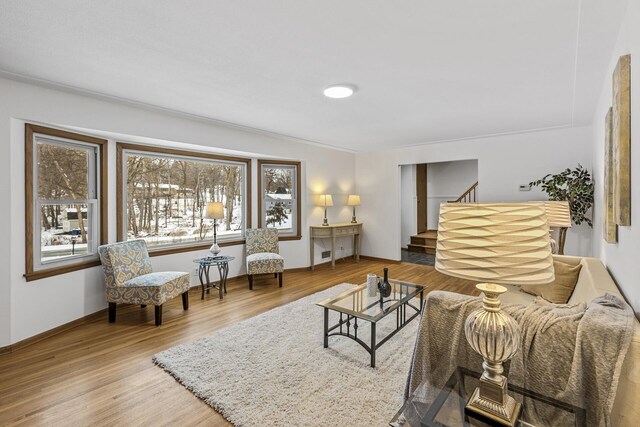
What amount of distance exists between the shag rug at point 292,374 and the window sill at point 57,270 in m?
1.53

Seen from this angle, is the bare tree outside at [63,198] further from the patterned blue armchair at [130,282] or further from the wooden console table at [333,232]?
the wooden console table at [333,232]

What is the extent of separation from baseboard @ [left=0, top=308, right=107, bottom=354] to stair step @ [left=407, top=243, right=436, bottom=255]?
21.0 feet

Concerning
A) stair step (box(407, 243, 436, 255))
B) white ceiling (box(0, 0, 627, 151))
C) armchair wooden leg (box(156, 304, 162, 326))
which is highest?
white ceiling (box(0, 0, 627, 151))

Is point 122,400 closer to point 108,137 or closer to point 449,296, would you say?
point 449,296

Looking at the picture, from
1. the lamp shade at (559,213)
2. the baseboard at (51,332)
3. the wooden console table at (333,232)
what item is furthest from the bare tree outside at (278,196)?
the lamp shade at (559,213)

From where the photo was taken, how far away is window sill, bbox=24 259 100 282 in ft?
9.36

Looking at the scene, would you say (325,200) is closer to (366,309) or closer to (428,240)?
(428,240)

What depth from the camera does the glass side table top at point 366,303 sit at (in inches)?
99.5

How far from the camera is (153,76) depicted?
2.68 metres

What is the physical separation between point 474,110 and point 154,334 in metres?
4.33

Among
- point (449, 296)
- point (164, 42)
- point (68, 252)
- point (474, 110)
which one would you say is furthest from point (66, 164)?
point (474, 110)

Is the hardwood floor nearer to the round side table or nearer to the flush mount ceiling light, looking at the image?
the round side table

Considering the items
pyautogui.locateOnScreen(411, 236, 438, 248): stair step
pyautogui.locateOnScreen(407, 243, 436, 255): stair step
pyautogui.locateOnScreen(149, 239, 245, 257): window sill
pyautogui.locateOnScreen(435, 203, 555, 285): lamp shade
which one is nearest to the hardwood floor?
pyautogui.locateOnScreen(149, 239, 245, 257): window sill

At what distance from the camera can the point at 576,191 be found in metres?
3.95
